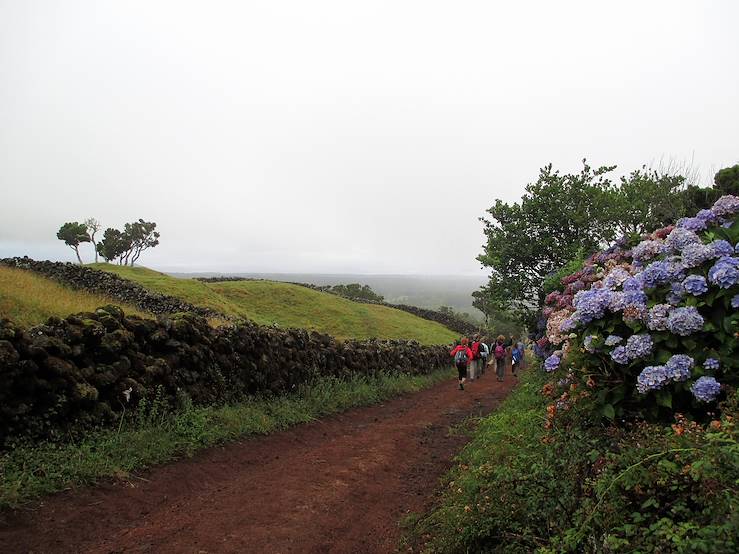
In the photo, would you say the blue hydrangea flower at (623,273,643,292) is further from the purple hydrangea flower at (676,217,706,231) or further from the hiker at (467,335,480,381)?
the hiker at (467,335,480,381)

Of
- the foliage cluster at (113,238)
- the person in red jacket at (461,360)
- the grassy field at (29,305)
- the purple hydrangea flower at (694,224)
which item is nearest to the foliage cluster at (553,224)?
the person in red jacket at (461,360)

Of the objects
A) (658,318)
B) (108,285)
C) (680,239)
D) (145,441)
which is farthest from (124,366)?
(108,285)

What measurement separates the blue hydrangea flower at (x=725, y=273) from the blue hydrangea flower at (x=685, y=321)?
33 cm

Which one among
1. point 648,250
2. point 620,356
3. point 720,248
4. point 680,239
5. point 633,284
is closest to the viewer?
point 620,356

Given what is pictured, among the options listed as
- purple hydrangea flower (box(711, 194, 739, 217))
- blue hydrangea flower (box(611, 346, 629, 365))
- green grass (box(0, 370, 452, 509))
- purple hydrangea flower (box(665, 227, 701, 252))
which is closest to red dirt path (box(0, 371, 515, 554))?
green grass (box(0, 370, 452, 509))

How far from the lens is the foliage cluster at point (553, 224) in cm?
1115

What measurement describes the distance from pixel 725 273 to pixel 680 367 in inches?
35.9

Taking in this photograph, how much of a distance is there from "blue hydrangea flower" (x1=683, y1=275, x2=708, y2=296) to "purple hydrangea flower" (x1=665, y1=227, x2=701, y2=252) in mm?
554

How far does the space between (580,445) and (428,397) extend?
10.8 m

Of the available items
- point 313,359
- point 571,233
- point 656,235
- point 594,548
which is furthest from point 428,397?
point 594,548

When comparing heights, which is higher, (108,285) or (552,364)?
(108,285)

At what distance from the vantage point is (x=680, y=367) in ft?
11.8

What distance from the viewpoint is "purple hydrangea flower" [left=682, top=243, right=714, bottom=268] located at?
13.3 ft

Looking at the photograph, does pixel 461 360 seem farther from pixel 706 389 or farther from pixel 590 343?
pixel 706 389
